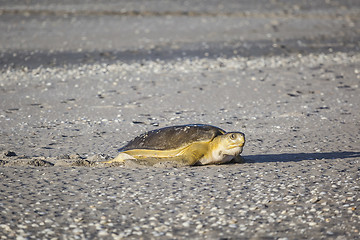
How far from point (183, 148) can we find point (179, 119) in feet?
8.83

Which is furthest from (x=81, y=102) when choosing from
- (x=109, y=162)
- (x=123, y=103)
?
(x=109, y=162)

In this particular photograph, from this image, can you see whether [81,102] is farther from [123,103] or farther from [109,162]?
[109,162]

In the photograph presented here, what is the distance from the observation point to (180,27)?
1766cm

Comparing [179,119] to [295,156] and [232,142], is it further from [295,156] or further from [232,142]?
[232,142]

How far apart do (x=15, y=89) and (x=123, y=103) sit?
2.47 m

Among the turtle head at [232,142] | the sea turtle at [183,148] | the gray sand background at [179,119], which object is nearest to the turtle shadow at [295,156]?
the gray sand background at [179,119]

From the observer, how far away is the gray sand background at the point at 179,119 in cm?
465

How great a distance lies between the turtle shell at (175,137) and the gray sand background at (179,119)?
0.97 feet

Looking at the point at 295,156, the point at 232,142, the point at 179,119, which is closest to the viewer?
the point at 232,142

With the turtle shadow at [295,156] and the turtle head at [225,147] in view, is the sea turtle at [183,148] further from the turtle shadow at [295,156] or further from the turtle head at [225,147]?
the turtle shadow at [295,156]

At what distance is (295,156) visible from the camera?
21.5 ft

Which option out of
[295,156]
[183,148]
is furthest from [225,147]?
[295,156]

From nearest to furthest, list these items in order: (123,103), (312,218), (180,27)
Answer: (312,218), (123,103), (180,27)

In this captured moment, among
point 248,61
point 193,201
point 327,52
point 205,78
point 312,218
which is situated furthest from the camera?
point 327,52
